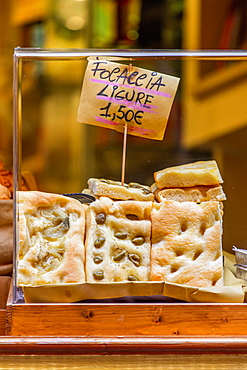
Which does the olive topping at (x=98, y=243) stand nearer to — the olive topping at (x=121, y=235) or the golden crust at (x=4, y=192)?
the olive topping at (x=121, y=235)

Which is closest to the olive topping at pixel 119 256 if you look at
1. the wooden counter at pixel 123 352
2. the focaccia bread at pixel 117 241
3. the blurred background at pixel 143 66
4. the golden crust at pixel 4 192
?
the focaccia bread at pixel 117 241

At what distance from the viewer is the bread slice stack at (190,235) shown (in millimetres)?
1440

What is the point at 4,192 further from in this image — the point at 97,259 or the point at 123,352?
the point at 123,352

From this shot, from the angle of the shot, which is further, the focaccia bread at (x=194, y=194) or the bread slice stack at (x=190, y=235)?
the focaccia bread at (x=194, y=194)

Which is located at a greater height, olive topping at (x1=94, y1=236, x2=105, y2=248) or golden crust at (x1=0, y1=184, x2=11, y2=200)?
golden crust at (x1=0, y1=184, x2=11, y2=200)

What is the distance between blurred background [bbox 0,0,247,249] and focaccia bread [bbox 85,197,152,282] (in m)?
0.22

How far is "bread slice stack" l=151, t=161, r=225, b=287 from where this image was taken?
1.44 meters

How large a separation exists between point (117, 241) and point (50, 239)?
0.62 ft

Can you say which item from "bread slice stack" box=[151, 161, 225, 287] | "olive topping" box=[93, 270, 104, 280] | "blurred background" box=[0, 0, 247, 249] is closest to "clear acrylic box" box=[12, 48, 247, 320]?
"blurred background" box=[0, 0, 247, 249]

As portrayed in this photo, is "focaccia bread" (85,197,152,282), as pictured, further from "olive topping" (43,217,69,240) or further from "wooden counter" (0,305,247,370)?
"wooden counter" (0,305,247,370)

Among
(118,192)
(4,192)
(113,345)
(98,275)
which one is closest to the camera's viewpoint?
(113,345)

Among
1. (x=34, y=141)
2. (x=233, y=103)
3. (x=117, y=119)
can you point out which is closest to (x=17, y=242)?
(x=117, y=119)

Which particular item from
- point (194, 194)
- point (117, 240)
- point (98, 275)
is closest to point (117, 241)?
point (117, 240)

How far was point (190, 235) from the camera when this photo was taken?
147 cm
